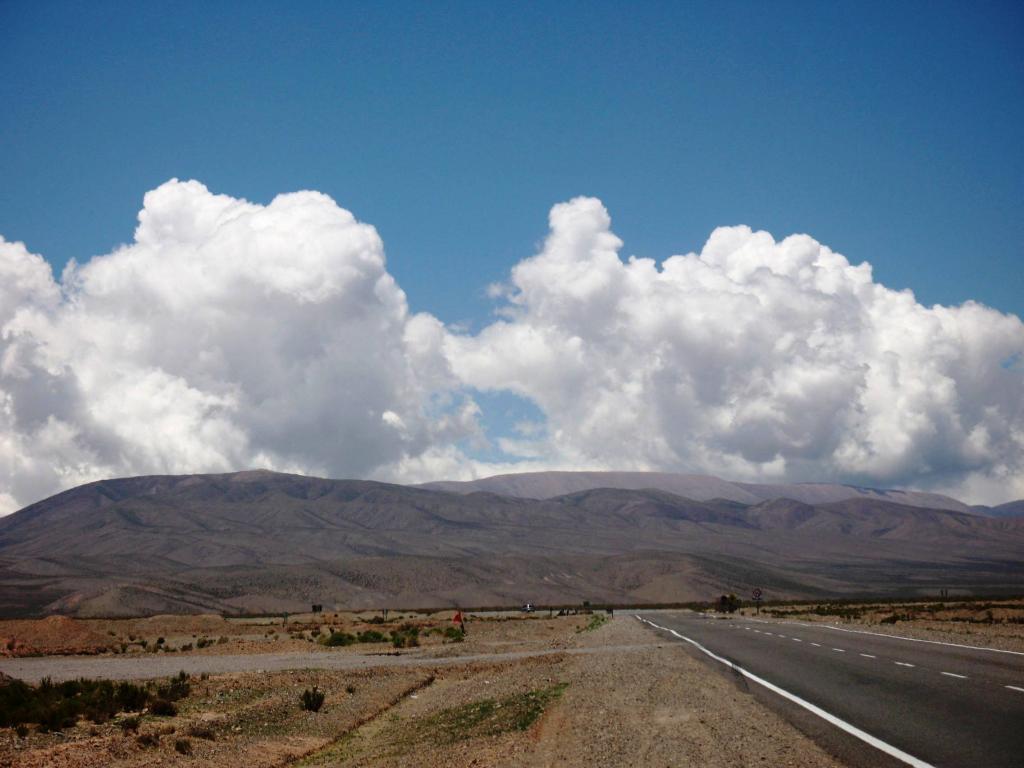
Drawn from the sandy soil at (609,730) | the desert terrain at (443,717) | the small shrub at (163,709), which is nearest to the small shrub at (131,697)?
the desert terrain at (443,717)

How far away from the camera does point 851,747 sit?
10117 millimetres

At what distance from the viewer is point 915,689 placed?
49.3 feet

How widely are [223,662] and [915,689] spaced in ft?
88.0

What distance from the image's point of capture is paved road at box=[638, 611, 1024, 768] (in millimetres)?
10094

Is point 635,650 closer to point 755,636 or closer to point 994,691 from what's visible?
point 755,636

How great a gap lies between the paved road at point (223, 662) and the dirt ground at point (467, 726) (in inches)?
186

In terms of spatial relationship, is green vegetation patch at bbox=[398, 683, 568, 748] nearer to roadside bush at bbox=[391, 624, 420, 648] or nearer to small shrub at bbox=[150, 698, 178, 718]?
small shrub at bbox=[150, 698, 178, 718]

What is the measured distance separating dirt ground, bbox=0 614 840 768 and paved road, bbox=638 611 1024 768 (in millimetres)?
1163

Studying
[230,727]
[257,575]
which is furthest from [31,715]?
[257,575]

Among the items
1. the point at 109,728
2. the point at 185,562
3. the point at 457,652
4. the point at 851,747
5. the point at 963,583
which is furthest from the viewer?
the point at 185,562

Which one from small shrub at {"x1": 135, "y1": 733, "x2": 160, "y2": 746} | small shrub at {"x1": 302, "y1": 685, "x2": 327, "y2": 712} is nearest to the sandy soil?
small shrub at {"x1": 302, "y1": 685, "x2": 327, "y2": 712}

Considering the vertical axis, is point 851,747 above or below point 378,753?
above

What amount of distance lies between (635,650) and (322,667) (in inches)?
422

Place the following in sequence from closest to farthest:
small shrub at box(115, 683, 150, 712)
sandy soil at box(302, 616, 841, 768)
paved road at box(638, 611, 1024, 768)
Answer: paved road at box(638, 611, 1024, 768) < sandy soil at box(302, 616, 841, 768) < small shrub at box(115, 683, 150, 712)
